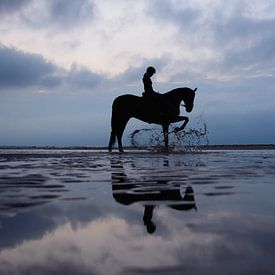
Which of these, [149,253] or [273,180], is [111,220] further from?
[273,180]

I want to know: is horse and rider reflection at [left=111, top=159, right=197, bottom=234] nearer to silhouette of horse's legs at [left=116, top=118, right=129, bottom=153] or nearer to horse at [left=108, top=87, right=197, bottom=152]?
horse at [left=108, top=87, right=197, bottom=152]

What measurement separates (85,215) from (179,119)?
13533 millimetres

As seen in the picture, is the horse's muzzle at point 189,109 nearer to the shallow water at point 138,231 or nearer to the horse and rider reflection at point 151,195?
the horse and rider reflection at point 151,195

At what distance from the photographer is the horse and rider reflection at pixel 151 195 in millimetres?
3180

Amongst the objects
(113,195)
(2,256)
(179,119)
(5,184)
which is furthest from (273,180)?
(179,119)

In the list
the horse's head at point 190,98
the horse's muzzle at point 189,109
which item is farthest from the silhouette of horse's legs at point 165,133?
the horse's head at point 190,98

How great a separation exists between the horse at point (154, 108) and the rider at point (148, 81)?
19cm

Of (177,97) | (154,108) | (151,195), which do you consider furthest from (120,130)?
(151,195)

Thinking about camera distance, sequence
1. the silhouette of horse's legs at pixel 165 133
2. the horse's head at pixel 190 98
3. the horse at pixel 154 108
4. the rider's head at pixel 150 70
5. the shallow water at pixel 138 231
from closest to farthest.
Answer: the shallow water at pixel 138 231 < the rider's head at pixel 150 70 < the horse at pixel 154 108 < the horse's head at pixel 190 98 < the silhouette of horse's legs at pixel 165 133

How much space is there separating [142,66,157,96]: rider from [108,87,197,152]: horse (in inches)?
7.3

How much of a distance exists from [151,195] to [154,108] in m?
12.6

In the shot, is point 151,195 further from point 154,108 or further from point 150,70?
point 154,108

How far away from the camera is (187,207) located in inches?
127

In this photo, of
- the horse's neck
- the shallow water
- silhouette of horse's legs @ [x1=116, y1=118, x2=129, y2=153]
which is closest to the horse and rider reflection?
the shallow water
